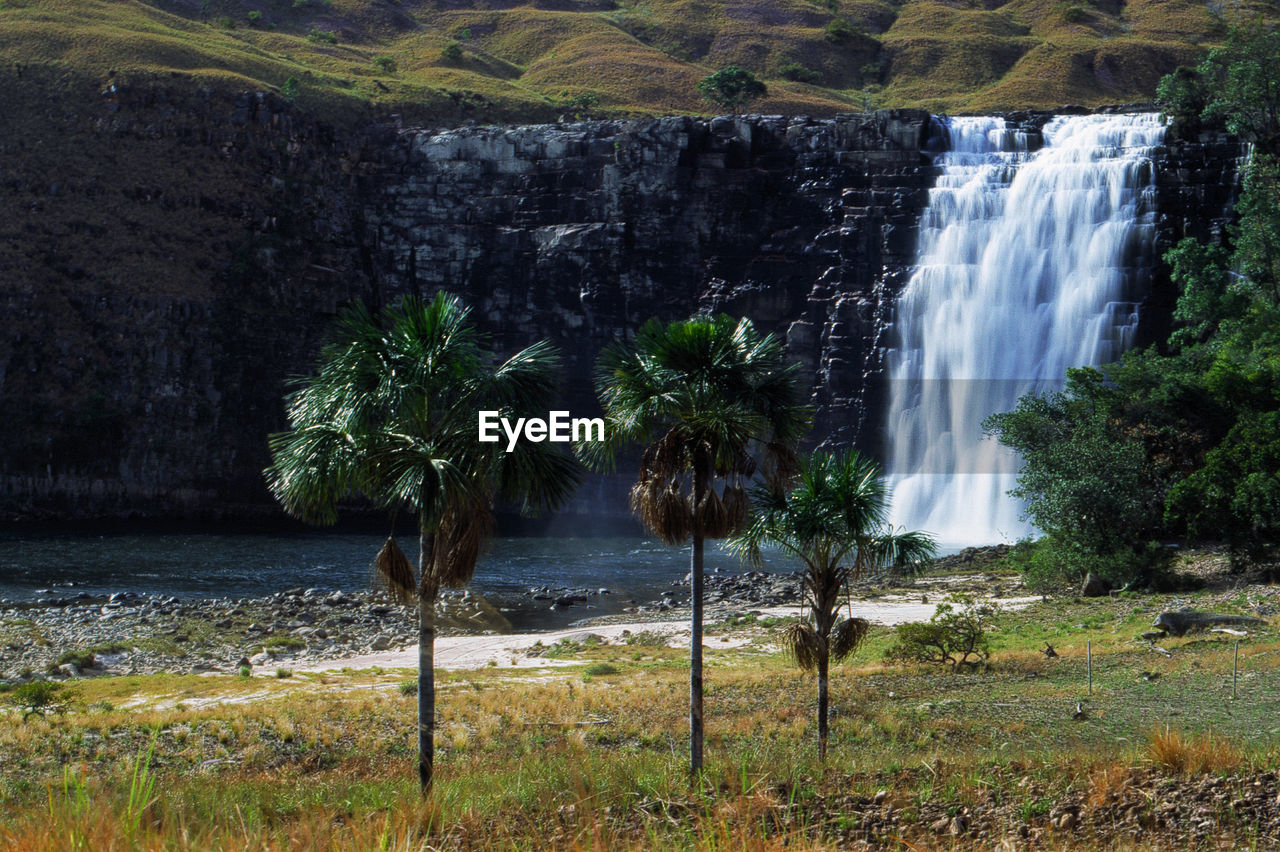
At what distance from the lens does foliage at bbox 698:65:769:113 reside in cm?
11388

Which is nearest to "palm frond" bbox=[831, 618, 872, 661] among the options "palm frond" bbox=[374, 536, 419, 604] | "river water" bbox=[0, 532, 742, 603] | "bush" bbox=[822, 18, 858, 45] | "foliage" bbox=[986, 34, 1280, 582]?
"palm frond" bbox=[374, 536, 419, 604]

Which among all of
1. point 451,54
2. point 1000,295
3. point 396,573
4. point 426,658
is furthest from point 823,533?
point 451,54

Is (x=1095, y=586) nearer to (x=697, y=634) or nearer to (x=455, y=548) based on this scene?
(x=697, y=634)

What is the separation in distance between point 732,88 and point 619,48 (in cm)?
3467

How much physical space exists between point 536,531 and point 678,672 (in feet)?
173

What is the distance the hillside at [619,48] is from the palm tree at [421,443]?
3609 inches

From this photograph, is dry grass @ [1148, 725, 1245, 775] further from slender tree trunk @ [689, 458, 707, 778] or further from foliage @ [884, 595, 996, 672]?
foliage @ [884, 595, 996, 672]

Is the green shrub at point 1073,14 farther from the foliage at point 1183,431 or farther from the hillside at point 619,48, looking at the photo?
the foliage at point 1183,431

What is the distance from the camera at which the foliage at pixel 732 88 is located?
11388cm

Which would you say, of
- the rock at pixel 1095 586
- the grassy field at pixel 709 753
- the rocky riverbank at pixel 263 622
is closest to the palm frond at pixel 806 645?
the grassy field at pixel 709 753

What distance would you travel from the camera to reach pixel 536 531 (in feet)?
273

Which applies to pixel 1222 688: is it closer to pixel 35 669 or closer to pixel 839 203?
pixel 35 669

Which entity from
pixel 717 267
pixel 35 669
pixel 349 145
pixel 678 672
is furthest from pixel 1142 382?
pixel 349 145

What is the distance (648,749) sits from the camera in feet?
62.5
